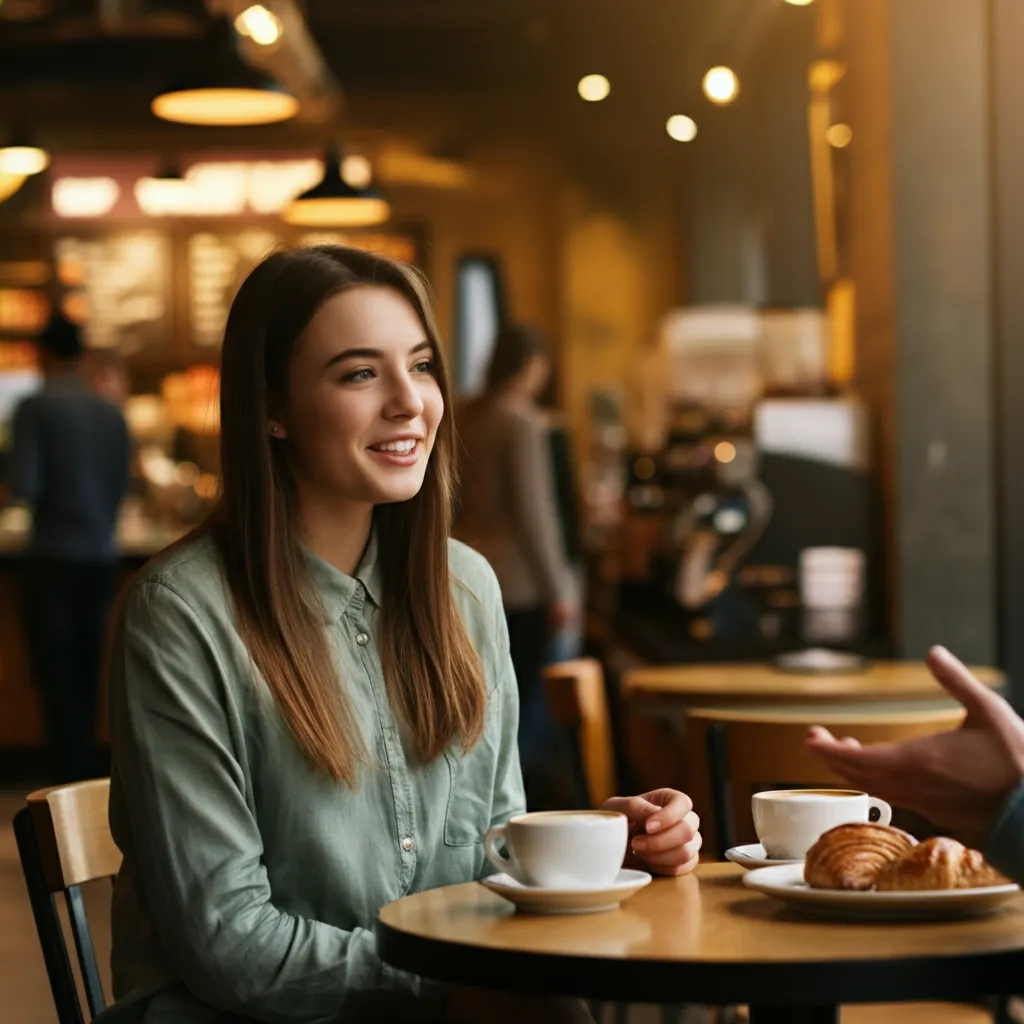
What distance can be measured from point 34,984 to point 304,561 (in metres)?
2.93

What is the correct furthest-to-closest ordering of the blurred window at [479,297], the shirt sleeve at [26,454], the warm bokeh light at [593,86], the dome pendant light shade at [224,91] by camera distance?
the blurred window at [479,297], the warm bokeh light at [593,86], the shirt sleeve at [26,454], the dome pendant light shade at [224,91]

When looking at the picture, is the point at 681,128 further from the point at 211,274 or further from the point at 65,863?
the point at 65,863

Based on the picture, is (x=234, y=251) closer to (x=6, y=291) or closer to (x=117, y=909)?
(x=6, y=291)

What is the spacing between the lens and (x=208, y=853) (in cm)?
167

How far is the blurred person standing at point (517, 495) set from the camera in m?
6.00

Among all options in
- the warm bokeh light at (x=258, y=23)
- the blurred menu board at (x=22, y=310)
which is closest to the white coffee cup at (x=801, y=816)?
the warm bokeh light at (x=258, y=23)

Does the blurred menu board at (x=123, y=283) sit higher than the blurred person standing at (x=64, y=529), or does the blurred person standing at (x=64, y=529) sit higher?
the blurred menu board at (x=123, y=283)

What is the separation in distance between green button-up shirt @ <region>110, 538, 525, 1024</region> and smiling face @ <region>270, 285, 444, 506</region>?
4.4 inches

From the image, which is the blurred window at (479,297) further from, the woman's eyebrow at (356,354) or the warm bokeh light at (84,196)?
the woman's eyebrow at (356,354)

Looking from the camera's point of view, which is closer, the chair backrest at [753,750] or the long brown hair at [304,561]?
the long brown hair at [304,561]

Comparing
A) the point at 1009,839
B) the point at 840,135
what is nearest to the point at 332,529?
the point at 1009,839

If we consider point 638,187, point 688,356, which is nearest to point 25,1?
point 688,356

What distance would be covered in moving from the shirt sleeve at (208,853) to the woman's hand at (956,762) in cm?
52

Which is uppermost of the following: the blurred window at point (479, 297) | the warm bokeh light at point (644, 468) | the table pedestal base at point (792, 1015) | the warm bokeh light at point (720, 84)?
the warm bokeh light at point (720, 84)
